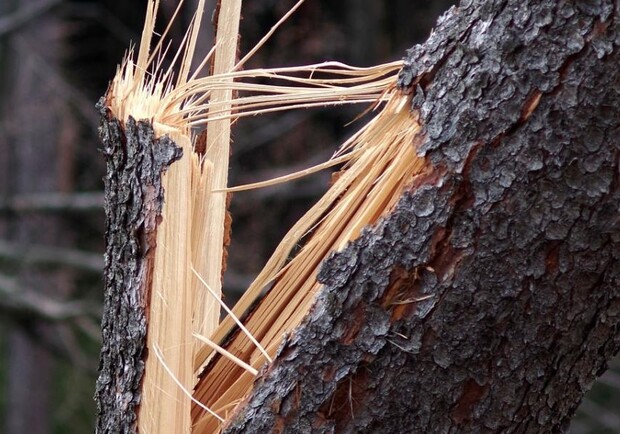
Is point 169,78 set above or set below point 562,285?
above

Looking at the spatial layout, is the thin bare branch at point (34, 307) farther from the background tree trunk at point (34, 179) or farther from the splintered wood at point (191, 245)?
the splintered wood at point (191, 245)

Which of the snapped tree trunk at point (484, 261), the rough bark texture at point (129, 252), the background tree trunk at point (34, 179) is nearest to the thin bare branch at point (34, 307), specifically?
the background tree trunk at point (34, 179)

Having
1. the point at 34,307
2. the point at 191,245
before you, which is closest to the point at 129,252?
the point at 191,245

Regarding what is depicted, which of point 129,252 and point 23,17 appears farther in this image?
point 23,17

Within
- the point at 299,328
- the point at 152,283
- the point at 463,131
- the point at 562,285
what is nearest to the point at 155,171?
the point at 152,283

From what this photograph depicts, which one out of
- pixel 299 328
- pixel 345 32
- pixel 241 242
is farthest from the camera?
pixel 345 32

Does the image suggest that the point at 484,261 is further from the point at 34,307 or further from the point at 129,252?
the point at 34,307

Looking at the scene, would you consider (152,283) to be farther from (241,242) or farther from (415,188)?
(241,242)
